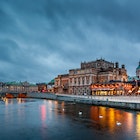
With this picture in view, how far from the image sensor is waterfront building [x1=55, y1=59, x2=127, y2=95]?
136 meters

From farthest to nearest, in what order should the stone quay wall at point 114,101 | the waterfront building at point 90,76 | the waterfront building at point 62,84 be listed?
the waterfront building at point 62,84
the waterfront building at point 90,76
the stone quay wall at point 114,101

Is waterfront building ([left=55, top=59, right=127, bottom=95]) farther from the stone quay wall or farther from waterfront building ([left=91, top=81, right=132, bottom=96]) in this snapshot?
the stone quay wall

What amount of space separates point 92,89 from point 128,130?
10008 centimetres

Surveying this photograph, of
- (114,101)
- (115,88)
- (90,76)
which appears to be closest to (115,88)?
(115,88)

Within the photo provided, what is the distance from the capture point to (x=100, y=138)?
28.2m

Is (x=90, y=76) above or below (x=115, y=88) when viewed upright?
above

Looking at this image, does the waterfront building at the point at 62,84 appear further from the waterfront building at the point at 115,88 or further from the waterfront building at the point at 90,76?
the waterfront building at the point at 115,88

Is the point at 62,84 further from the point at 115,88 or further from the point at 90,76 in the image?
the point at 115,88

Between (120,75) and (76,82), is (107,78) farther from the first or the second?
(76,82)

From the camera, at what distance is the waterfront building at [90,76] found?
136125 millimetres

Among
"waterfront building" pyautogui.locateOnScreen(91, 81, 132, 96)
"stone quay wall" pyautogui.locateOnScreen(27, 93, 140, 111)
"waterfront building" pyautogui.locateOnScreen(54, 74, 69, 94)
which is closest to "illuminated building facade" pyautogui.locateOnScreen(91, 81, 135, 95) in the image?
"waterfront building" pyautogui.locateOnScreen(91, 81, 132, 96)

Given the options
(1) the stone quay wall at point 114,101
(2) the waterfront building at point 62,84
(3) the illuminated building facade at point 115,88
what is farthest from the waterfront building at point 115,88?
(2) the waterfront building at point 62,84

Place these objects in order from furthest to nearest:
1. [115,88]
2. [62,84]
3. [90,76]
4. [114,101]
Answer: [62,84], [90,76], [115,88], [114,101]

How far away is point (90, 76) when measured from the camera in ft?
463
